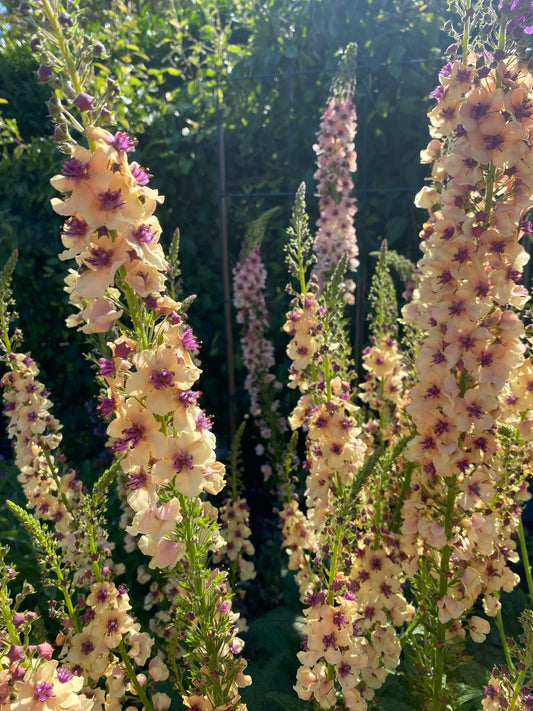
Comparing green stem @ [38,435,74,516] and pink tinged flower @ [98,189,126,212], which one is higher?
pink tinged flower @ [98,189,126,212]

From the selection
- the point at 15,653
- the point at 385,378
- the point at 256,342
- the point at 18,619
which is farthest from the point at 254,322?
the point at 15,653

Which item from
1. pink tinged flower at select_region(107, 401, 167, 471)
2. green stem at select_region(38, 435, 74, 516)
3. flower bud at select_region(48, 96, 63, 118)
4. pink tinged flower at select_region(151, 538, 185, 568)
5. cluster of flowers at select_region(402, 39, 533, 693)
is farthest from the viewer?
green stem at select_region(38, 435, 74, 516)

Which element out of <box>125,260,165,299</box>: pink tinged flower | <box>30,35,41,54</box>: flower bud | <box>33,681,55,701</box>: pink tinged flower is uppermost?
<box>30,35,41,54</box>: flower bud

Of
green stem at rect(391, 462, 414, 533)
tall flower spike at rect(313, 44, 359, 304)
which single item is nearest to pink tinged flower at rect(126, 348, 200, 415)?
green stem at rect(391, 462, 414, 533)

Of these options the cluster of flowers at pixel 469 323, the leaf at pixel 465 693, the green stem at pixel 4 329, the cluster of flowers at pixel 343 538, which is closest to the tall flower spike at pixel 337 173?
the cluster of flowers at pixel 343 538

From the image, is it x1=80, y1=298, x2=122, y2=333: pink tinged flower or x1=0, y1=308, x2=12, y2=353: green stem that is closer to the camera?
x1=80, y1=298, x2=122, y2=333: pink tinged flower

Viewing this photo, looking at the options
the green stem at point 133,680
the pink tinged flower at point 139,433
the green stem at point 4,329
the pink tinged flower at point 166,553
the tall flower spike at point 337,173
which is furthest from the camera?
the tall flower spike at point 337,173

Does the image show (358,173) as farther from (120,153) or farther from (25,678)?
(25,678)

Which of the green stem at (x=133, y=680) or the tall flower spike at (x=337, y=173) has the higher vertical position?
the tall flower spike at (x=337, y=173)

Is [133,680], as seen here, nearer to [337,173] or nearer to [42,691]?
[42,691]

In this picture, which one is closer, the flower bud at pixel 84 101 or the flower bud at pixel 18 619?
the flower bud at pixel 84 101

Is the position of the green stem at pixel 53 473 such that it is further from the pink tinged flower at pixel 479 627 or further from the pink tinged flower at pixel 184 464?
the pink tinged flower at pixel 479 627

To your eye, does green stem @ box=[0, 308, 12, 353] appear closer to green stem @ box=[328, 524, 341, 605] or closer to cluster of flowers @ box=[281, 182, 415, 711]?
cluster of flowers @ box=[281, 182, 415, 711]

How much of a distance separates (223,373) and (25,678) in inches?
157
